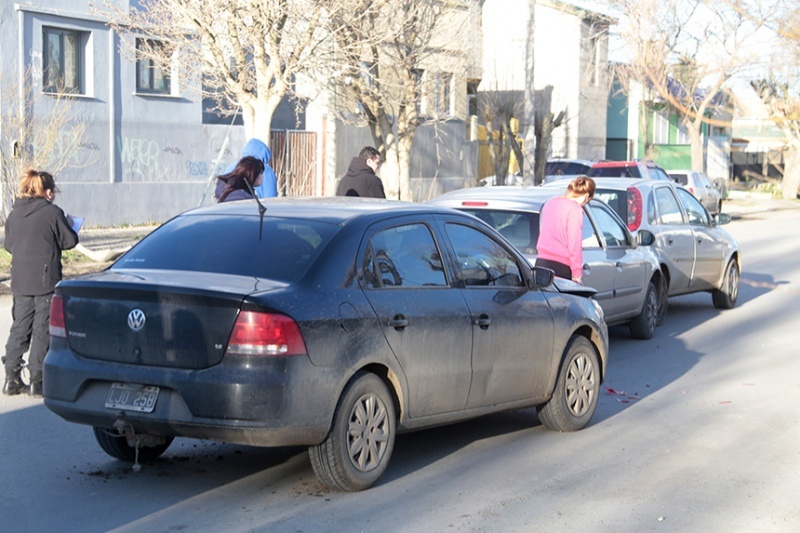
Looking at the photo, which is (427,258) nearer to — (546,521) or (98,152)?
(546,521)

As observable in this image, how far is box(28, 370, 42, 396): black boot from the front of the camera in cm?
862

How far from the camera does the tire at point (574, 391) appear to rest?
7.89m

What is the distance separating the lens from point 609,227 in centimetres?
→ 1172

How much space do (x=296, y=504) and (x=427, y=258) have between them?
1.76 meters

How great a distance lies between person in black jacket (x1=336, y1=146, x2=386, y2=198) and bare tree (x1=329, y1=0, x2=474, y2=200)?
6796 millimetres

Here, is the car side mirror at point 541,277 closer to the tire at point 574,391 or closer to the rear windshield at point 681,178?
the tire at point 574,391

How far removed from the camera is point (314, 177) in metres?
29.3

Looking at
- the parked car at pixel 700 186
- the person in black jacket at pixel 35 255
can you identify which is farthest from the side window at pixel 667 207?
the parked car at pixel 700 186

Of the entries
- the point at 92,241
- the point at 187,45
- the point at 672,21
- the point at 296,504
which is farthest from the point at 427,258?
the point at 672,21

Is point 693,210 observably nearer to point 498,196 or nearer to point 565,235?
point 498,196

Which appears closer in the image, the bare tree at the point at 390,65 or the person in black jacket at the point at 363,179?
Result: the person in black jacket at the point at 363,179

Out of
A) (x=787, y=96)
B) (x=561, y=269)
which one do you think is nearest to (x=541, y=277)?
(x=561, y=269)

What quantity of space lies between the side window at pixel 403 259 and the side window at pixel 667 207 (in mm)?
7299

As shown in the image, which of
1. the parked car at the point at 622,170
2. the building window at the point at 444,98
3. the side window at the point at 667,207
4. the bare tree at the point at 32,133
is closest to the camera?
the side window at the point at 667,207
